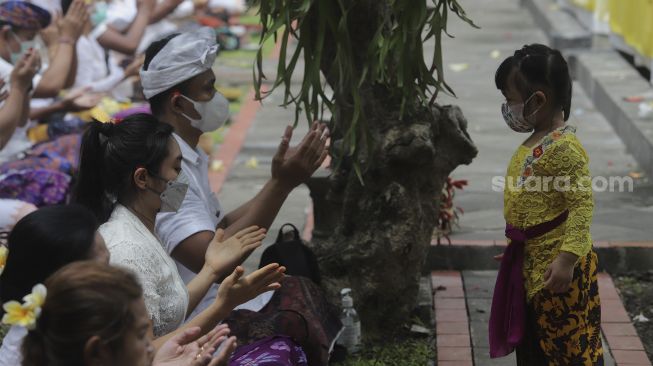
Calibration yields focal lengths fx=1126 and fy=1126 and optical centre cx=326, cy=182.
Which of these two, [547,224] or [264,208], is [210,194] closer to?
[264,208]

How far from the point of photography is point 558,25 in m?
13.4

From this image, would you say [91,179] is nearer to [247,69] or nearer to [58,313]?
[58,313]

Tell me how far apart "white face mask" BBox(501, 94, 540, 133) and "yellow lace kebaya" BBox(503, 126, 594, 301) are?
81 mm

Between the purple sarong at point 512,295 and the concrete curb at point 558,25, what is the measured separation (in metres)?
8.44

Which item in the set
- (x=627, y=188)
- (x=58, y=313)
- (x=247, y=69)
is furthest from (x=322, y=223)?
(x=247, y=69)

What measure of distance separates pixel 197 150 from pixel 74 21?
3549mm

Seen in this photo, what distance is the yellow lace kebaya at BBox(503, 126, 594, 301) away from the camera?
399 cm

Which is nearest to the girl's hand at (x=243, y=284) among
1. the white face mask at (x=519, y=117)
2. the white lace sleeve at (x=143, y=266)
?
the white lace sleeve at (x=143, y=266)

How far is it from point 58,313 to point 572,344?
2155 mm

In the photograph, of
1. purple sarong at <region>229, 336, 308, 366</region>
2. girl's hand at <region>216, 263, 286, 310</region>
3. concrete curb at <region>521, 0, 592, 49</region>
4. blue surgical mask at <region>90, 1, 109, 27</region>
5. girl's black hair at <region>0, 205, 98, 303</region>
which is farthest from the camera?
concrete curb at <region>521, 0, 592, 49</region>

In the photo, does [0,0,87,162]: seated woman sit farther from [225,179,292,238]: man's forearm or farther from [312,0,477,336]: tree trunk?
[225,179,292,238]: man's forearm

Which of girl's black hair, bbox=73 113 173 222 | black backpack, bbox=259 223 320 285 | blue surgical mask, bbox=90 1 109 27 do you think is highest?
girl's black hair, bbox=73 113 173 222

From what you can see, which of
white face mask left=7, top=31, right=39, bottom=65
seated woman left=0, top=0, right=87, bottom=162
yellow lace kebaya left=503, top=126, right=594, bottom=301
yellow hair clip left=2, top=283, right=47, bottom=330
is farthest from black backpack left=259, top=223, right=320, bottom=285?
white face mask left=7, top=31, right=39, bottom=65

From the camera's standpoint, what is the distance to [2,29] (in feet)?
24.2
